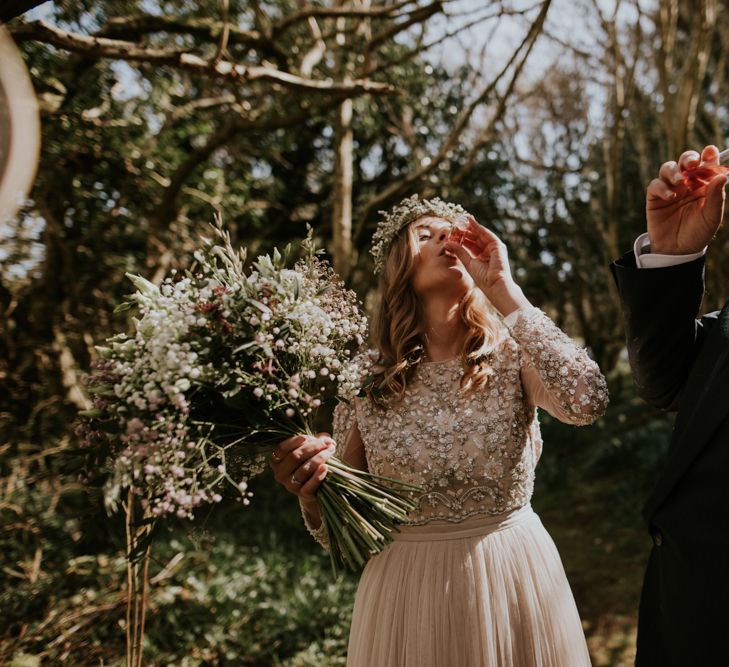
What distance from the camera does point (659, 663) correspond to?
1.56 metres

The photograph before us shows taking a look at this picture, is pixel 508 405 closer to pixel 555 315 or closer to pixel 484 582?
pixel 484 582

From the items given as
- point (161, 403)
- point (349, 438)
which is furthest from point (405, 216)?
point (161, 403)

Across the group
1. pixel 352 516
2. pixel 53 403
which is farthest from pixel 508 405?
pixel 53 403

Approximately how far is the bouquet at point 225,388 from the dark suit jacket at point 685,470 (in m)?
0.73

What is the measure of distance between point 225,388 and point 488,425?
3.21ft

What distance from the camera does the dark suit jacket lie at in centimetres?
145

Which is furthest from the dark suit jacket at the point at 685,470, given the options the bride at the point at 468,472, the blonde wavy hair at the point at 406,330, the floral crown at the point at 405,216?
the floral crown at the point at 405,216

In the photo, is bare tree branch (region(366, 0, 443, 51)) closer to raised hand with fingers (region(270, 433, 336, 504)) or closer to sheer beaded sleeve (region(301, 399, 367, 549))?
sheer beaded sleeve (region(301, 399, 367, 549))

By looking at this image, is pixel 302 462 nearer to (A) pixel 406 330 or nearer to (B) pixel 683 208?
(A) pixel 406 330

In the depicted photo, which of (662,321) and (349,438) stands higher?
(662,321)

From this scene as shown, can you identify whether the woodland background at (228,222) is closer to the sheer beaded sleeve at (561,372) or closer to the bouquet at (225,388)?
→ the bouquet at (225,388)

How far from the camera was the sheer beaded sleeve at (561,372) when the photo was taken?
201cm

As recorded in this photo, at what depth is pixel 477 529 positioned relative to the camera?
7.07 ft

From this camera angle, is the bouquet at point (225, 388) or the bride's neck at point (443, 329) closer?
the bouquet at point (225, 388)
